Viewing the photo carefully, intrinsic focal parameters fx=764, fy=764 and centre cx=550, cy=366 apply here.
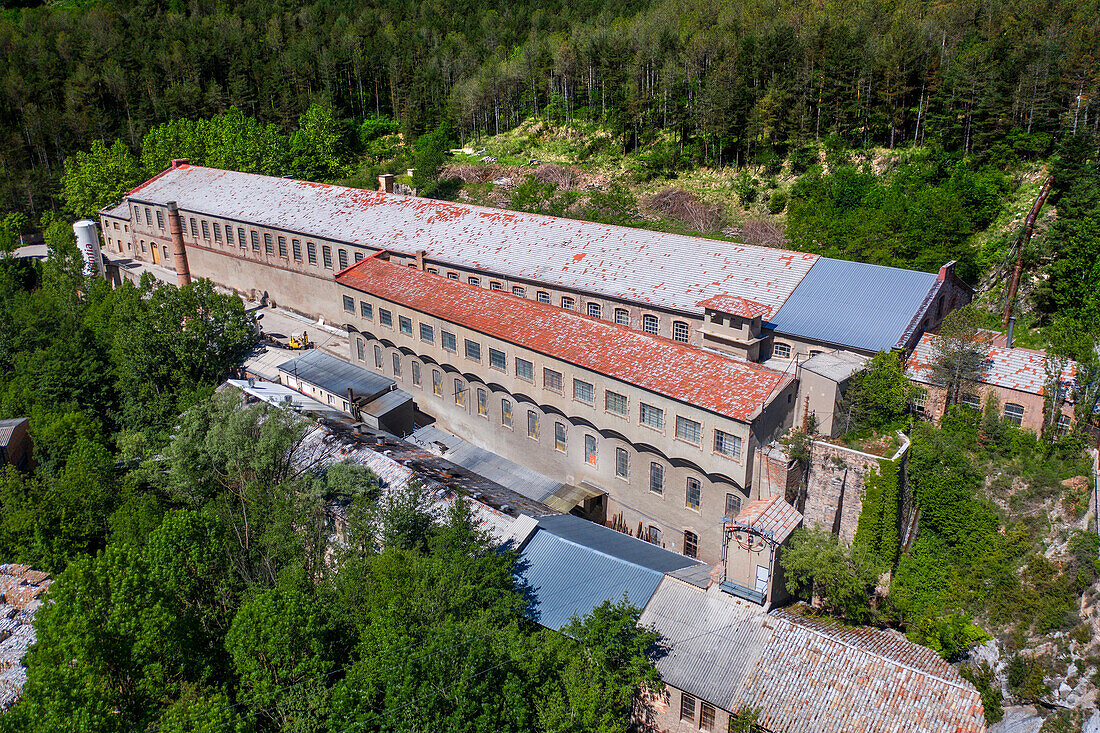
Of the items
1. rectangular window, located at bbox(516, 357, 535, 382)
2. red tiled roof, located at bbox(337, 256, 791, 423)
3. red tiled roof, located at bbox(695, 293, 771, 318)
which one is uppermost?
red tiled roof, located at bbox(695, 293, 771, 318)

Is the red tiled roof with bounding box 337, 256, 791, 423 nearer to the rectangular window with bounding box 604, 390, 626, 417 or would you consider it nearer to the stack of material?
the rectangular window with bounding box 604, 390, 626, 417

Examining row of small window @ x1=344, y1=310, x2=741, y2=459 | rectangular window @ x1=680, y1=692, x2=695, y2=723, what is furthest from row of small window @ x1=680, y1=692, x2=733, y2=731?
row of small window @ x1=344, y1=310, x2=741, y2=459

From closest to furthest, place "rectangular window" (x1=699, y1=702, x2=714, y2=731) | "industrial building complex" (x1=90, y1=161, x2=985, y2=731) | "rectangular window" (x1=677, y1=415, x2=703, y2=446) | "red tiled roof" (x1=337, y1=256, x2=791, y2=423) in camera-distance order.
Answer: "rectangular window" (x1=699, y1=702, x2=714, y2=731), "industrial building complex" (x1=90, y1=161, x2=985, y2=731), "red tiled roof" (x1=337, y1=256, x2=791, y2=423), "rectangular window" (x1=677, y1=415, x2=703, y2=446)

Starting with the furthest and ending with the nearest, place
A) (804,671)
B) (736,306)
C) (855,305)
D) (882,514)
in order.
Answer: (855,305)
(736,306)
(882,514)
(804,671)

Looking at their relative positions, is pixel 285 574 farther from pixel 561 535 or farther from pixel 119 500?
pixel 119 500

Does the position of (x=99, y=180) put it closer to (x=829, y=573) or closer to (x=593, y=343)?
(x=593, y=343)

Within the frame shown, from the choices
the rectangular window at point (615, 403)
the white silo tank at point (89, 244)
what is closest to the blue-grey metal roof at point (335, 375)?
the rectangular window at point (615, 403)

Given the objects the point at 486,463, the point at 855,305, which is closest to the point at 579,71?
the point at 855,305

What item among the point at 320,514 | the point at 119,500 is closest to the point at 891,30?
the point at 320,514
